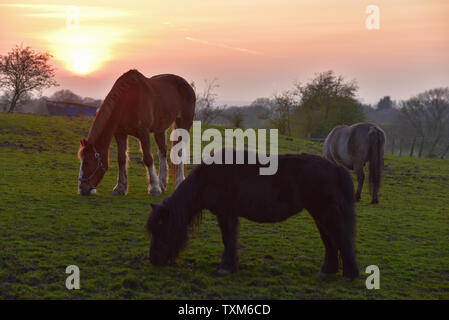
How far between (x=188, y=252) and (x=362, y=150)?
580 centimetres

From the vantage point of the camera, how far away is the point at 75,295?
4156 mm

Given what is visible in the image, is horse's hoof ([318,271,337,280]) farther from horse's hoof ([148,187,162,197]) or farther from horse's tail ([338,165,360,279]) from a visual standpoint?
horse's hoof ([148,187,162,197])

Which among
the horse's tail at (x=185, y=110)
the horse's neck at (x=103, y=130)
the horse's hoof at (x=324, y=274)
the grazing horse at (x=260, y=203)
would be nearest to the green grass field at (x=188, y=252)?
the horse's hoof at (x=324, y=274)

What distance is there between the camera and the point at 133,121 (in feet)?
29.4

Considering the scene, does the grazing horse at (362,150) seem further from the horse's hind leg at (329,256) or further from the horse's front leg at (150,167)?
the horse's hind leg at (329,256)

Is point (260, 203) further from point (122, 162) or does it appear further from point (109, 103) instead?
point (122, 162)

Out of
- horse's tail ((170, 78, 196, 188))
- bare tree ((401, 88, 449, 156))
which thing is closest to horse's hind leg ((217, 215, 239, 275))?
horse's tail ((170, 78, 196, 188))

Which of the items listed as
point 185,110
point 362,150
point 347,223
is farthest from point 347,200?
point 185,110

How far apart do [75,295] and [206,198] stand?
161cm

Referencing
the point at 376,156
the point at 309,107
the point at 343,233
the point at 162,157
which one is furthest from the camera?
the point at 309,107

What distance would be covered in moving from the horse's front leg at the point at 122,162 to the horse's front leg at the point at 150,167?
381mm
